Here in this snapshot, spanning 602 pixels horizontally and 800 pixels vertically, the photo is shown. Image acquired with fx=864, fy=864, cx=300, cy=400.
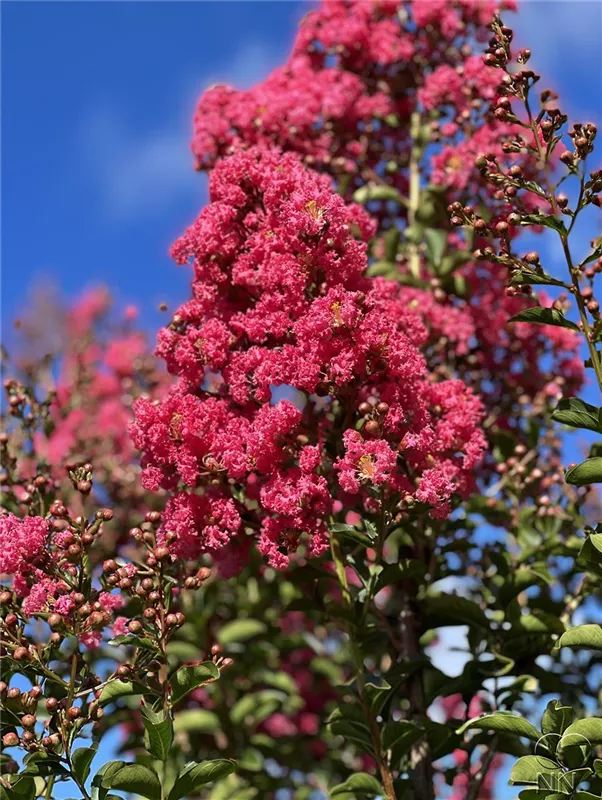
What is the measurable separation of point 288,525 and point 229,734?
2.61 m

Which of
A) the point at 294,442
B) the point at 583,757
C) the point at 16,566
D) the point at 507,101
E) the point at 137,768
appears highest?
the point at 507,101

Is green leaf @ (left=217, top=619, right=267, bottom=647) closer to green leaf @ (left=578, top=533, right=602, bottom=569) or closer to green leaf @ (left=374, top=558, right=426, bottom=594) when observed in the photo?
green leaf @ (left=374, top=558, right=426, bottom=594)

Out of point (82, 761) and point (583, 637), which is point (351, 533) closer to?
point (583, 637)

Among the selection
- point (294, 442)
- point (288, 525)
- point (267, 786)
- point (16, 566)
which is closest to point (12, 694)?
point (16, 566)

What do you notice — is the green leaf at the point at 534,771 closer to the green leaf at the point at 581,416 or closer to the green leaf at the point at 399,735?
the green leaf at the point at 399,735

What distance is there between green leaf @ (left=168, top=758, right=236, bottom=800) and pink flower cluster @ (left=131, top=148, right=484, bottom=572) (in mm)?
573

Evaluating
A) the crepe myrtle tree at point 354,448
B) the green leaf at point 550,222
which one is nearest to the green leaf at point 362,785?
the crepe myrtle tree at point 354,448

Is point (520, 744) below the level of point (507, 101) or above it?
below

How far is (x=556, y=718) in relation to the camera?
235cm

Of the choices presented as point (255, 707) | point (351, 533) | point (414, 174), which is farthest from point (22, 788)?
point (414, 174)

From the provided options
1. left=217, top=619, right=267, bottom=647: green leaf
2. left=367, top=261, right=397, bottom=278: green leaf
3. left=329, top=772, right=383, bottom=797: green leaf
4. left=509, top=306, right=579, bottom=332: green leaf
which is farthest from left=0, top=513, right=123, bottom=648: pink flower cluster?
left=217, top=619, right=267, bottom=647: green leaf

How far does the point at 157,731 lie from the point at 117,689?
195mm

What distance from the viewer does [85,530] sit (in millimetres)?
2402

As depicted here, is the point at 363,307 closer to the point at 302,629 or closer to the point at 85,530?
the point at 85,530
